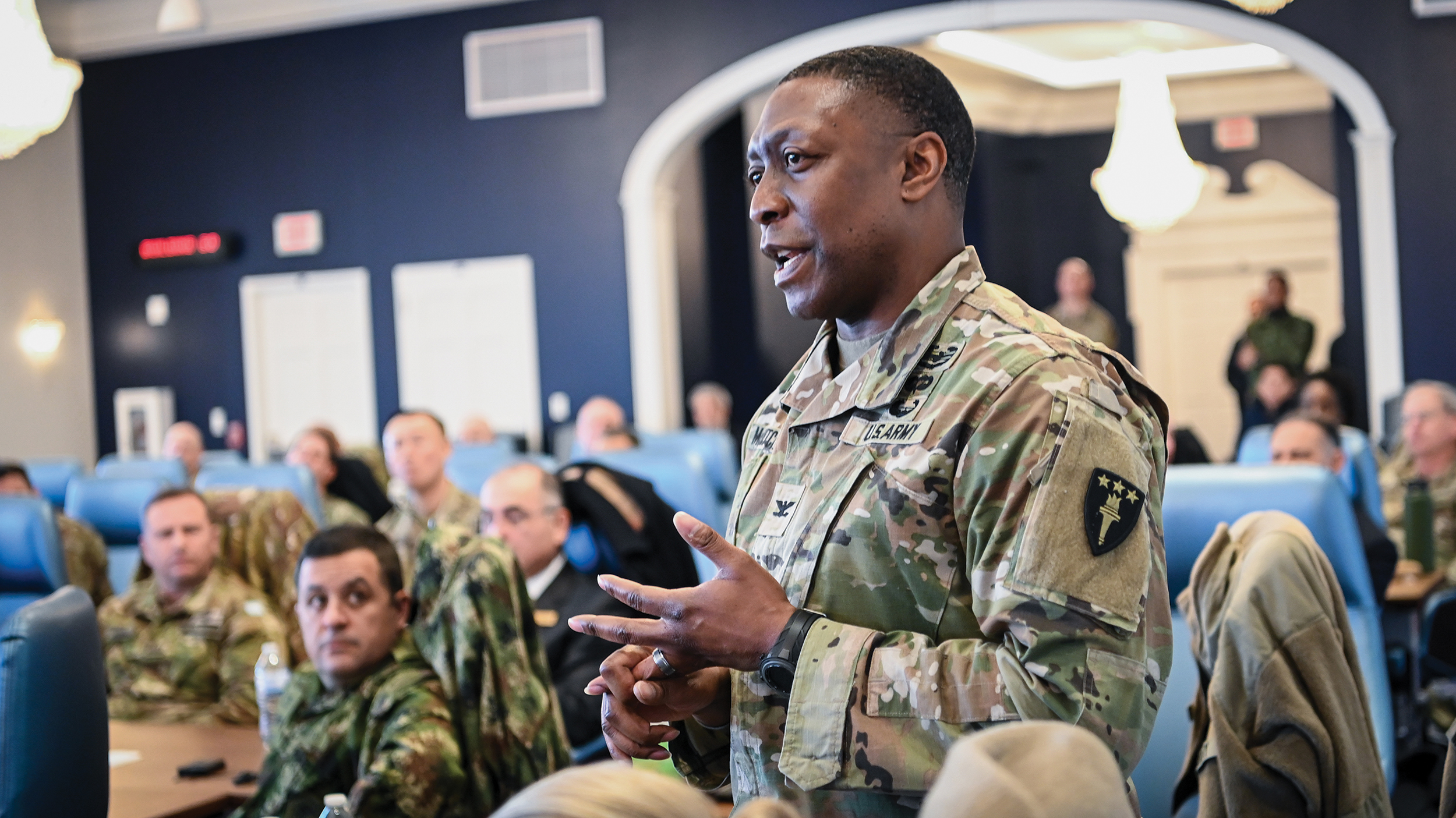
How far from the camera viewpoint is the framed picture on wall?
10.0 metres

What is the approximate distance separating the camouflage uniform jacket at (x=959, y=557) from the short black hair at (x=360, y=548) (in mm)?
1558

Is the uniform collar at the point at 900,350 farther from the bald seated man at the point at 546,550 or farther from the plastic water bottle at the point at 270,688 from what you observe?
the bald seated man at the point at 546,550

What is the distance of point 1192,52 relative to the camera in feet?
33.2

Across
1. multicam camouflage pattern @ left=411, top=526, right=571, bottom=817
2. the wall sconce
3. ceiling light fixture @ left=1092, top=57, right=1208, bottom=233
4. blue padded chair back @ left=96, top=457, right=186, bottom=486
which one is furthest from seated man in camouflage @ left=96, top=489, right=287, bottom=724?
the wall sconce

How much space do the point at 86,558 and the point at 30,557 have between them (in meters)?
1.02

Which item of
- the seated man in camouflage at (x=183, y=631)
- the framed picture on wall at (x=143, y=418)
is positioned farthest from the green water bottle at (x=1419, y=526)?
the framed picture on wall at (x=143, y=418)

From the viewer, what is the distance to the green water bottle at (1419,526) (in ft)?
14.8

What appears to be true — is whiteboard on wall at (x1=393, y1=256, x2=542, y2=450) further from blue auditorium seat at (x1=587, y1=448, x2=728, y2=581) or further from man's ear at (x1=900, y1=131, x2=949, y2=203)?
man's ear at (x1=900, y1=131, x2=949, y2=203)

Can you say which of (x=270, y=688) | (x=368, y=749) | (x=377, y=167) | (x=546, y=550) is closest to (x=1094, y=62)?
(x=377, y=167)

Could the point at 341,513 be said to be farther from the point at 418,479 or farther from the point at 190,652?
the point at 190,652

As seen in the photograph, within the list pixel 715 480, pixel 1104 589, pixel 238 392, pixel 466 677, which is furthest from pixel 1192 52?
pixel 1104 589

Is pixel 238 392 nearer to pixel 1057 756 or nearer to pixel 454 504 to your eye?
pixel 454 504

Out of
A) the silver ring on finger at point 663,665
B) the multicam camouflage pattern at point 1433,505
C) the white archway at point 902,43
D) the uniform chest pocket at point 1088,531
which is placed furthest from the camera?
the white archway at point 902,43

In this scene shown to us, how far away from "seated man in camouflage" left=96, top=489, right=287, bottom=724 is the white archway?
4256 millimetres
